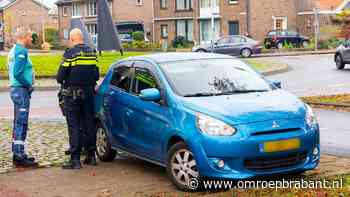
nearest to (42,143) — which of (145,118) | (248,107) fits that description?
(145,118)

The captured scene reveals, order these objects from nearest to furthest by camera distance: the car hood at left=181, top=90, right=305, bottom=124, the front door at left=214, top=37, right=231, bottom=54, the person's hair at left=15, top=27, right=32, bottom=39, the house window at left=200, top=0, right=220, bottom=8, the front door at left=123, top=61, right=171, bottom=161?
the car hood at left=181, top=90, right=305, bottom=124, the front door at left=123, top=61, right=171, bottom=161, the person's hair at left=15, top=27, right=32, bottom=39, the front door at left=214, top=37, right=231, bottom=54, the house window at left=200, top=0, right=220, bottom=8

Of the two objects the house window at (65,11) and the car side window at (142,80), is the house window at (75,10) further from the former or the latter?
the car side window at (142,80)

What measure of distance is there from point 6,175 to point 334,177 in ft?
14.1

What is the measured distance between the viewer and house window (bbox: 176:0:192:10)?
65.7m

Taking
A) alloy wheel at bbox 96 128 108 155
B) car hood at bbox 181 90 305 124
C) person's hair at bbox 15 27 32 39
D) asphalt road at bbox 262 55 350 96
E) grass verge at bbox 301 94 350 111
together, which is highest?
person's hair at bbox 15 27 32 39

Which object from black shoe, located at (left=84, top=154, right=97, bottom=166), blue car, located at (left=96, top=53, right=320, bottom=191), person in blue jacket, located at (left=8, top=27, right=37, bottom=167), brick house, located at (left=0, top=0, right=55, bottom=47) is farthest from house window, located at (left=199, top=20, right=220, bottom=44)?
blue car, located at (left=96, top=53, right=320, bottom=191)

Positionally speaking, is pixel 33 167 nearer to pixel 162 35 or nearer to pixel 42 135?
pixel 42 135

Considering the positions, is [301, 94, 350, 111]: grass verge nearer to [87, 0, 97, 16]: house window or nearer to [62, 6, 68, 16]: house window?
[87, 0, 97, 16]: house window

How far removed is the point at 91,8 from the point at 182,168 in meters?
74.8

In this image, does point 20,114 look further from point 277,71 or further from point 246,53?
point 246,53

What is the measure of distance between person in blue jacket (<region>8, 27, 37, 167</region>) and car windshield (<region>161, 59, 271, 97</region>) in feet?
6.50

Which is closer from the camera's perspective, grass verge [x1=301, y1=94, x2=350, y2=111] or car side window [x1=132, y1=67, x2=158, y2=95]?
car side window [x1=132, y1=67, x2=158, y2=95]

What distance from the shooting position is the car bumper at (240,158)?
7.42 m

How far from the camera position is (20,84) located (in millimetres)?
9445
